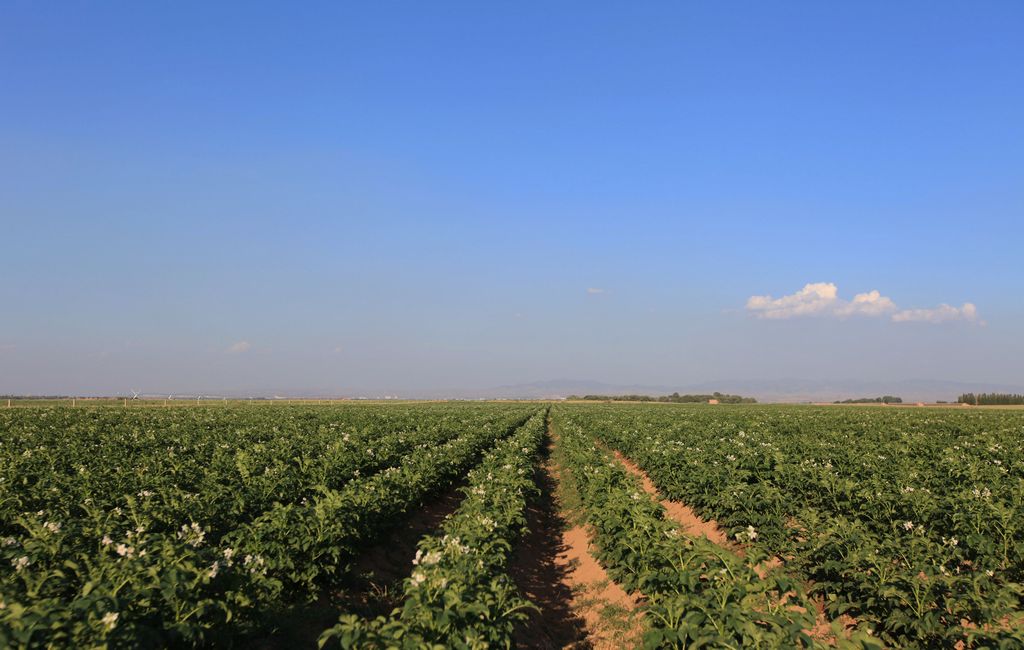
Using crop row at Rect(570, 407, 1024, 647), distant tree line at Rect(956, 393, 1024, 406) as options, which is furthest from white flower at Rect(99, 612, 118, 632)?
distant tree line at Rect(956, 393, 1024, 406)

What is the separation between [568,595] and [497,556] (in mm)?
3173

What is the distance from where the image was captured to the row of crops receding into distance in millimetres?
4781

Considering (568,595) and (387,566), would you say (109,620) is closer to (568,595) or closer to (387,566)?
(387,566)

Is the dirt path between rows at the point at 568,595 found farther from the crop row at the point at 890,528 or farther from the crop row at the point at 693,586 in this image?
the crop row at the point at 890,528

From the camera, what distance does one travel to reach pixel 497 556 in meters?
6.85

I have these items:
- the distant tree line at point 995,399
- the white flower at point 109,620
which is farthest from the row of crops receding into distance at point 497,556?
the distant tree line at point 995,399

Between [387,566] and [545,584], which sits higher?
[387,566]

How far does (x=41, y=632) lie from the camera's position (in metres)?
3.77

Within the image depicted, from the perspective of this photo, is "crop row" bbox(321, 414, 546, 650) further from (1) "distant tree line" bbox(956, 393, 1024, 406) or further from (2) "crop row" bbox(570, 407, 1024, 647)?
(1) "distant tree line" bbox(956, 393, 1024, 406)

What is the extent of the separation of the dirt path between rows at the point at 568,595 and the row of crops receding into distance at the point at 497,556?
47 mm

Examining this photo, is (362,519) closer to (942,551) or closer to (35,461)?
(942,551)

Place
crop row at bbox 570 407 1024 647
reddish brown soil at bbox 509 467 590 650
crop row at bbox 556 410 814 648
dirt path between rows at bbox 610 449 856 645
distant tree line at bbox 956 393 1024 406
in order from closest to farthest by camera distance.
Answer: crop row at bbox 556 410 814 648 → crop row at bbox 570 407 1024 647 → dirt path between rows at bbox 610 449 856 645 → reddish brown soil at bbox 509 467 590 650 → distant tree line at bbox 956 393 1024 406

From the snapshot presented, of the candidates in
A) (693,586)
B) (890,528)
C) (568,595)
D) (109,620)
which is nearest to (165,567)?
(109,620)

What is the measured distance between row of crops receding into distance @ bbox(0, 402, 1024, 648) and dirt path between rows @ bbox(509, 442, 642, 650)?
47 millimetres
